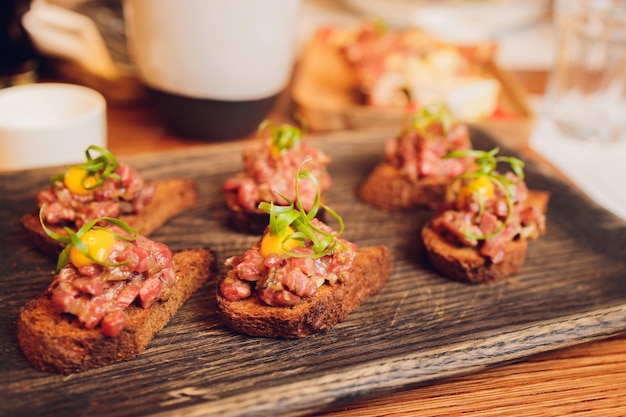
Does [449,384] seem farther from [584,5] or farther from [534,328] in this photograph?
[584,5]

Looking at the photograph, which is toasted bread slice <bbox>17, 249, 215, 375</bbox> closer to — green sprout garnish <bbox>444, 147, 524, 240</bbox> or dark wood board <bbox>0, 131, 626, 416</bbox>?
dark wood board <bbox>0, 131, 626, 416</bbox>

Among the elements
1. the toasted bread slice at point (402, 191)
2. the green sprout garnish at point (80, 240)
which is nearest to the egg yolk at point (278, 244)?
the green sprout garnish at point (80, 240)

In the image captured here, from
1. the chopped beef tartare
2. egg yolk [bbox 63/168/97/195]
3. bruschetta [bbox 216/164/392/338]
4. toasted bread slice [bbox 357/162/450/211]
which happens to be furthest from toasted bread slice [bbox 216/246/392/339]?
toasted bread slice [bbox 357/162/450/211]

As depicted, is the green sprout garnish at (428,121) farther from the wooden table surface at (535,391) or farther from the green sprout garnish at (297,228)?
the wooden table surface at (535,391)

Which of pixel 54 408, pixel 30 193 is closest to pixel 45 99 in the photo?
pixel 30 193

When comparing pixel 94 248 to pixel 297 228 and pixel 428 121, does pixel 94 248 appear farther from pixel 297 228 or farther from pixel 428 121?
pixel 428 121

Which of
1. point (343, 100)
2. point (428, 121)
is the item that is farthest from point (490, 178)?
point (343, 100)
